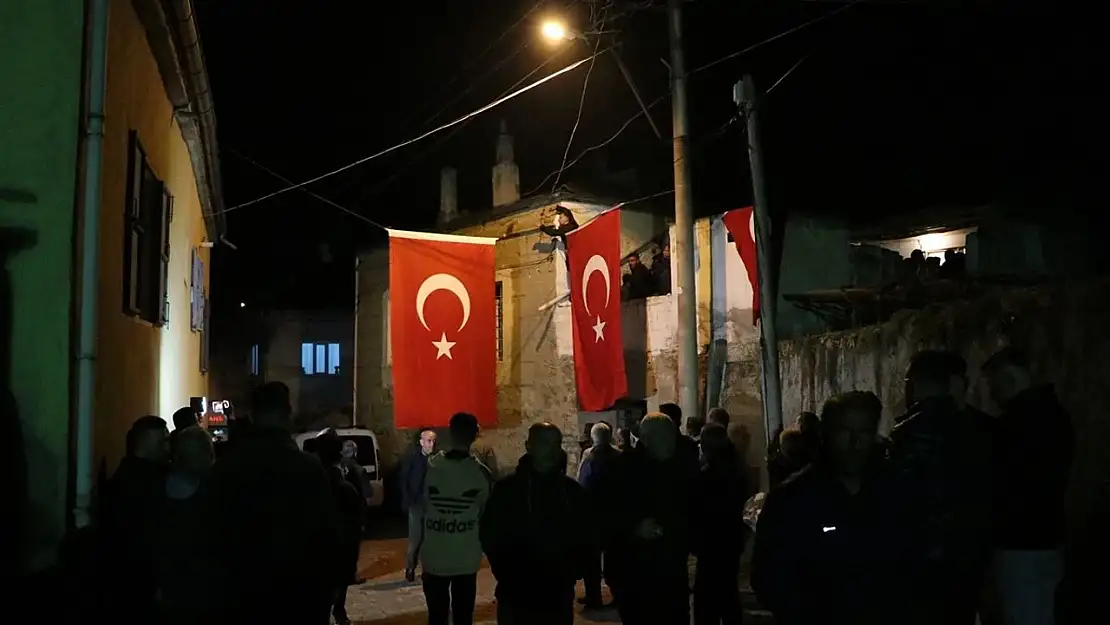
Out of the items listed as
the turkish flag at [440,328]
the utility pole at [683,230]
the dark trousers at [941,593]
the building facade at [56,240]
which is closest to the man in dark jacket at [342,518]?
the building facade at [56,240]

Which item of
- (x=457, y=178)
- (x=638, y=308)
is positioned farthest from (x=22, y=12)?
(x=457, y=178)

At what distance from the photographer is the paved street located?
31.3 ft

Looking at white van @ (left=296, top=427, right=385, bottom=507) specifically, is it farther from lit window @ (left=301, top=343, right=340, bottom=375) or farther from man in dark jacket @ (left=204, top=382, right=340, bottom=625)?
lit window @ (left=301, top=343, right=340, bottom=375)

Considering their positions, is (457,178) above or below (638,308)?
above

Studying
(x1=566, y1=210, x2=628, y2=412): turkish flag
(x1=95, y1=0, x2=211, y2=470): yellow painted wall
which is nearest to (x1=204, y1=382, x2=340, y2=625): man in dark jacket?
(x1=95, y1=0, x2=211, y2=470): yellow painted wall

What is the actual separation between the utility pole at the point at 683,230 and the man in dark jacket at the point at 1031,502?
21.8 ft

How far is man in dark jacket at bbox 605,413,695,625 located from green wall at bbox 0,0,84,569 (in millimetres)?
3437

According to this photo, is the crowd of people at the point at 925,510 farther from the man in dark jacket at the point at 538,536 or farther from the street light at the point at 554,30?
the street light at the point at 554,30

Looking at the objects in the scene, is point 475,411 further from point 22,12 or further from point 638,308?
point 22,12

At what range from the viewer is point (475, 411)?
12719 mm

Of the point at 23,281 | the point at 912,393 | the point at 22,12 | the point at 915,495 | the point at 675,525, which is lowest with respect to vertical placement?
the point at 675,525

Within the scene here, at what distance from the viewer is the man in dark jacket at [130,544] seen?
514 cm

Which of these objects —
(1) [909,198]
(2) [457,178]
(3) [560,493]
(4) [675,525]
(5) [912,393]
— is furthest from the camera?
(2) [457,178]

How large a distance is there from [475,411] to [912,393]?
27.7 feet
